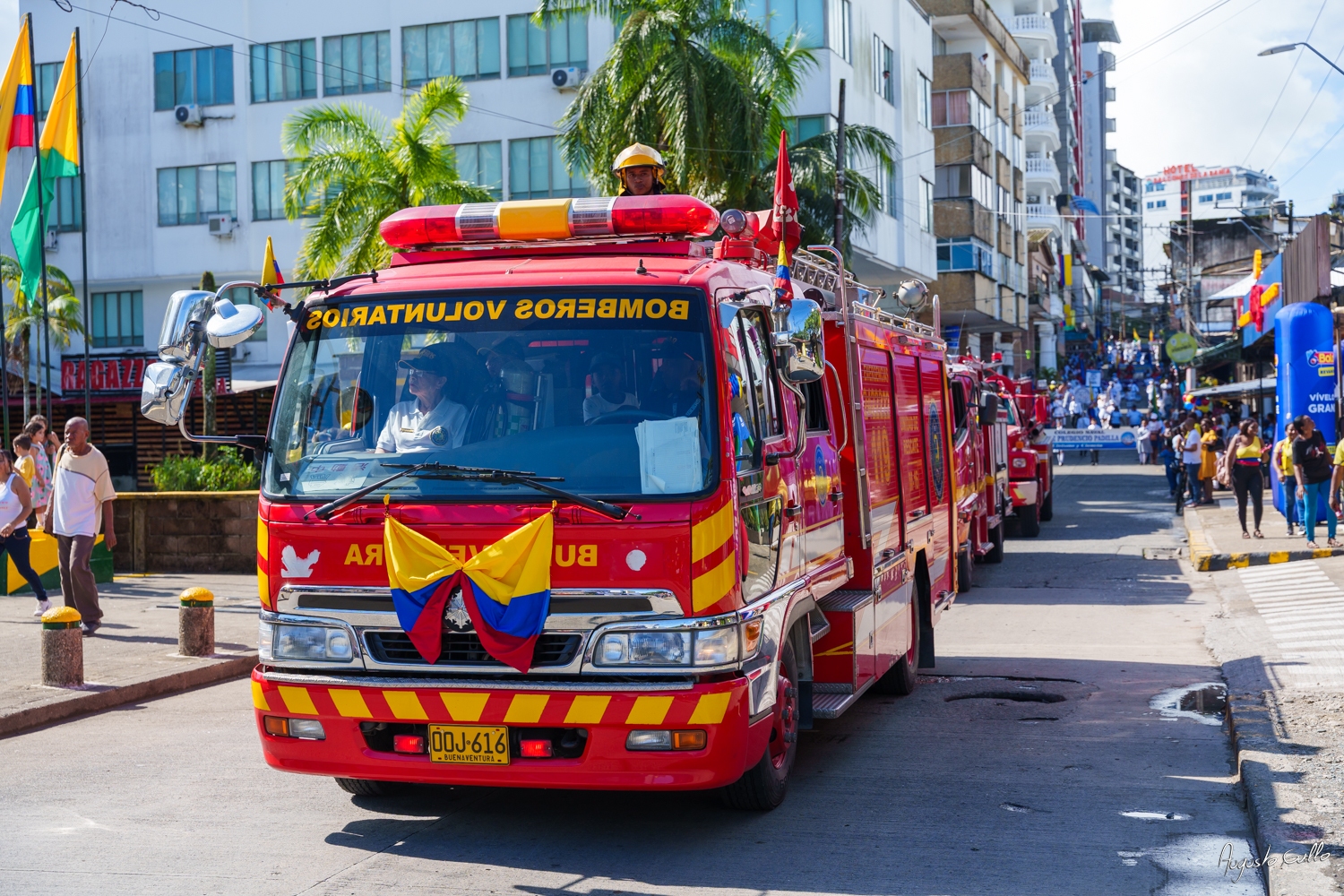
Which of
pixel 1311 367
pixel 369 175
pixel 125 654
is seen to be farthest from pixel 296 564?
pixel 1311 367

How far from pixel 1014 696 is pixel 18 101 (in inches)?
688

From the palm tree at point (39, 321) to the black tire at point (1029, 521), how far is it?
2474 centimetres

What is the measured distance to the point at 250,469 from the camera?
20.3m

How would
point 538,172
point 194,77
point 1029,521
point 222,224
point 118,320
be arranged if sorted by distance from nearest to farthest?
1. point 1029,521
2. point 538,172
3. point 222,224
4. point 194,77
5. point 118,320

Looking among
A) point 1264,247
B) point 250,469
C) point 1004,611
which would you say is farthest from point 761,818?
point 1264,247

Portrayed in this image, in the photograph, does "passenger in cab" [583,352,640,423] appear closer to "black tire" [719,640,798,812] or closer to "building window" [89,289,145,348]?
"black tire" [719,640,798,812]

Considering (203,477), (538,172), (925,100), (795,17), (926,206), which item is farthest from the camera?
(925,100)

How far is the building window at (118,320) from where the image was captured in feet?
124

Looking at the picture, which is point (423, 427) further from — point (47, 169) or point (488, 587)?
point (47, 169)

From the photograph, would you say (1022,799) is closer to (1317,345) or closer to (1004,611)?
(1004,611)

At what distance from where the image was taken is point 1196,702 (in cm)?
953

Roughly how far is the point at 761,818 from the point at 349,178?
718 inches

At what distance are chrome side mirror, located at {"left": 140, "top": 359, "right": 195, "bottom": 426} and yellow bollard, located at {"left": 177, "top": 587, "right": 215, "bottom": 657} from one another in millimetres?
5608

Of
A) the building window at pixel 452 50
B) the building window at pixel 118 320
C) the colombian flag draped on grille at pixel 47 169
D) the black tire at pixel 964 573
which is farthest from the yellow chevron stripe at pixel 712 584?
the building window at pixel 118 320
